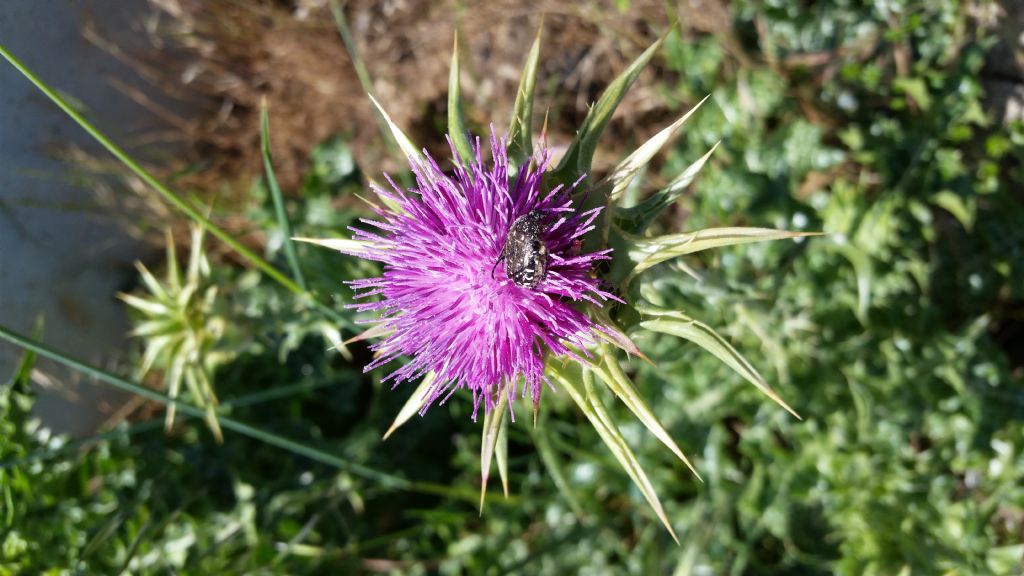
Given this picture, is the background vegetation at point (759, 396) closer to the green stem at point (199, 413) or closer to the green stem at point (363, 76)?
the green stem at point (199, 413)

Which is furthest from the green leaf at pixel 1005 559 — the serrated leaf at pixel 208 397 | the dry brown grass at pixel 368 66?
the serrated leaf at pixel 208 397

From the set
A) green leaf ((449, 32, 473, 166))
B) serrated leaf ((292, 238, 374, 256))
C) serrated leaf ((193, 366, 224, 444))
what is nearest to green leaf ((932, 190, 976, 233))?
green leaf ((449, 32, 473, 166))

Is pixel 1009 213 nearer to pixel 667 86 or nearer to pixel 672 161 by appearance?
pixel 672 161

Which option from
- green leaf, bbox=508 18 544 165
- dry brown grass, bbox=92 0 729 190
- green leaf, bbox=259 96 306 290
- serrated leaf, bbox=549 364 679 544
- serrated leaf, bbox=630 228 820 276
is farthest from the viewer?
dry brown grass, bbox=92 0 729 190

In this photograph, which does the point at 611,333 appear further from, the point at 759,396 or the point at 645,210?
the point at 759,396

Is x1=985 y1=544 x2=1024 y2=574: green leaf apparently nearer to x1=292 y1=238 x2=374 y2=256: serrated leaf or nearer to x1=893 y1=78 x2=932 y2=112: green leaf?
x1=893 y1=78 x2=932 y2=112: green leaf
